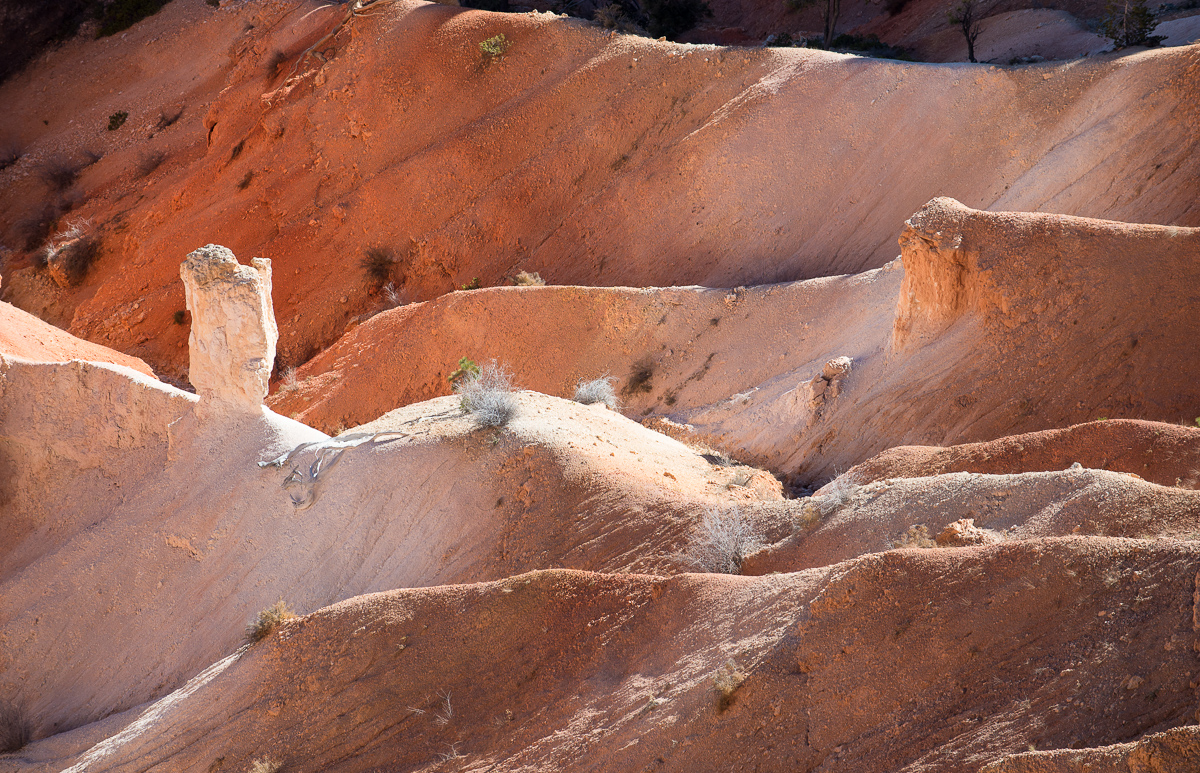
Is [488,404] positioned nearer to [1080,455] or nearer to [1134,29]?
[1080,455]

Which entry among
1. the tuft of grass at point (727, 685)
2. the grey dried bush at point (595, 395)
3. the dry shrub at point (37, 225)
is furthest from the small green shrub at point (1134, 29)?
the dry shrub at point (37, 225)

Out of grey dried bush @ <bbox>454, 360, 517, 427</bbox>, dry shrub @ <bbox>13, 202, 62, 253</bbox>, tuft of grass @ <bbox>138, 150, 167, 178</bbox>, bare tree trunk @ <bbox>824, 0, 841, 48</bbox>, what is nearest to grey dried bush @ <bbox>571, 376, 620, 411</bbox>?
grey dried bush @ <bbox>454, 360, 517, 427</bbox>

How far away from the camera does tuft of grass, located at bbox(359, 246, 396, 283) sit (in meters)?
22.1

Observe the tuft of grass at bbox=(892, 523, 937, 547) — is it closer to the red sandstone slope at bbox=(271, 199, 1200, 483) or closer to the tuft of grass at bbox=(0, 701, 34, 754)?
the red sandstone slope at bbox=(271, 199, 1200, 483)

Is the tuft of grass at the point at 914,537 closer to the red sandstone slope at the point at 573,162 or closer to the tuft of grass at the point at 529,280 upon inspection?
the red sandstone slope at the point at 573,162

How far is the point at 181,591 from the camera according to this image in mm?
9953

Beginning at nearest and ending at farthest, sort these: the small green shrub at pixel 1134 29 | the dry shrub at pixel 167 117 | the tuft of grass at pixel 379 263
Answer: the small green shrub at pixel 1134 29
the tuft of grass at pixel 379 263
the dry shrub at pixel 167 117

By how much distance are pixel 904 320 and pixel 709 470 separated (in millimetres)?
3655

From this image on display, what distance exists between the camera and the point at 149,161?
27.2 meters

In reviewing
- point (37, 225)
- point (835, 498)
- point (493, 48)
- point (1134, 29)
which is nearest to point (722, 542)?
point (835, 498)

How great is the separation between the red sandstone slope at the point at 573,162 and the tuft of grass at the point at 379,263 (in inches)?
11.2

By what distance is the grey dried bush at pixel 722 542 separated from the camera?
828 cm

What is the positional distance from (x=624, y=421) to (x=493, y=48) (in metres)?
13.5

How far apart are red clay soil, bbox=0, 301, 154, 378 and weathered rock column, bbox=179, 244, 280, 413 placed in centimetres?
312
